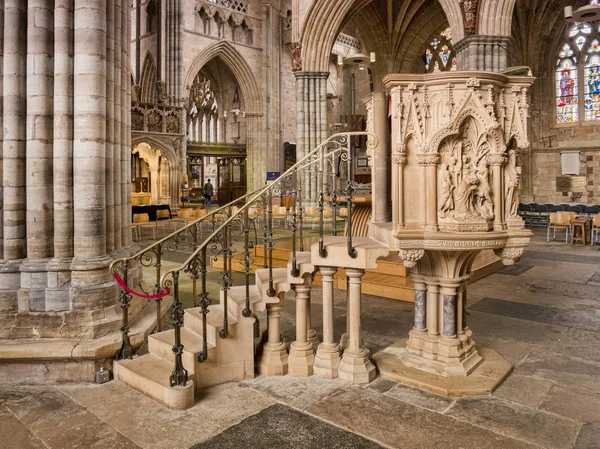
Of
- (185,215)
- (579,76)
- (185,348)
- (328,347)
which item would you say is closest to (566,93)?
(579,76)

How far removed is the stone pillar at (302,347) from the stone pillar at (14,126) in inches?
107

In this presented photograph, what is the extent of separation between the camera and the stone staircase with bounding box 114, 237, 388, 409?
11.7 feet

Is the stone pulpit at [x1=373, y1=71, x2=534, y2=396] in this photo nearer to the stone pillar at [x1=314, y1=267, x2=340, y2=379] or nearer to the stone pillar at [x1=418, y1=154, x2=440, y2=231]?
the stone pillar at [x1=418, y1=154, x2=440, y2=231]

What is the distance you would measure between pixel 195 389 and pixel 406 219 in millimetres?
2020

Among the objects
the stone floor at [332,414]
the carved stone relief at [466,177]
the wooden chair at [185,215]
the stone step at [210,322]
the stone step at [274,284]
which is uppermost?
the carved stone relief at [466,177]

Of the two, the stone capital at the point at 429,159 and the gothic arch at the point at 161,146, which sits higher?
the gothic arch at the point at 161,146

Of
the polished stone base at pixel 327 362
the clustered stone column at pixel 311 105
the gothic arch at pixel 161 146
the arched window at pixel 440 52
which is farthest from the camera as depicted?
the arched window at pixel 440 52

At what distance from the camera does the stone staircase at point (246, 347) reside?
11.7 ft

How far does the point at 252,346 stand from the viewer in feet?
12.5

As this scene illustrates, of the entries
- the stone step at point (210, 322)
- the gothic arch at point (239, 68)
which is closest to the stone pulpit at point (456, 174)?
the stone step at point (210, 322)

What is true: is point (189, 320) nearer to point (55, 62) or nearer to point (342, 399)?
point (342, 399)

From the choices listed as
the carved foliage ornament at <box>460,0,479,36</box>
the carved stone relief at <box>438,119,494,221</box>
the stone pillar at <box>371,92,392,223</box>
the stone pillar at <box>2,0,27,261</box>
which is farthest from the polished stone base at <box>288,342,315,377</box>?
the carved foliage ornament at <box>460,0,479,36</box>

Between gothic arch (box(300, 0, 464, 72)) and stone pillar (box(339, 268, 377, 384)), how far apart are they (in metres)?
12.9

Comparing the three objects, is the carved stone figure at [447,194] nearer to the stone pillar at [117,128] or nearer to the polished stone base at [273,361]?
the polished stone base at [273,361]
